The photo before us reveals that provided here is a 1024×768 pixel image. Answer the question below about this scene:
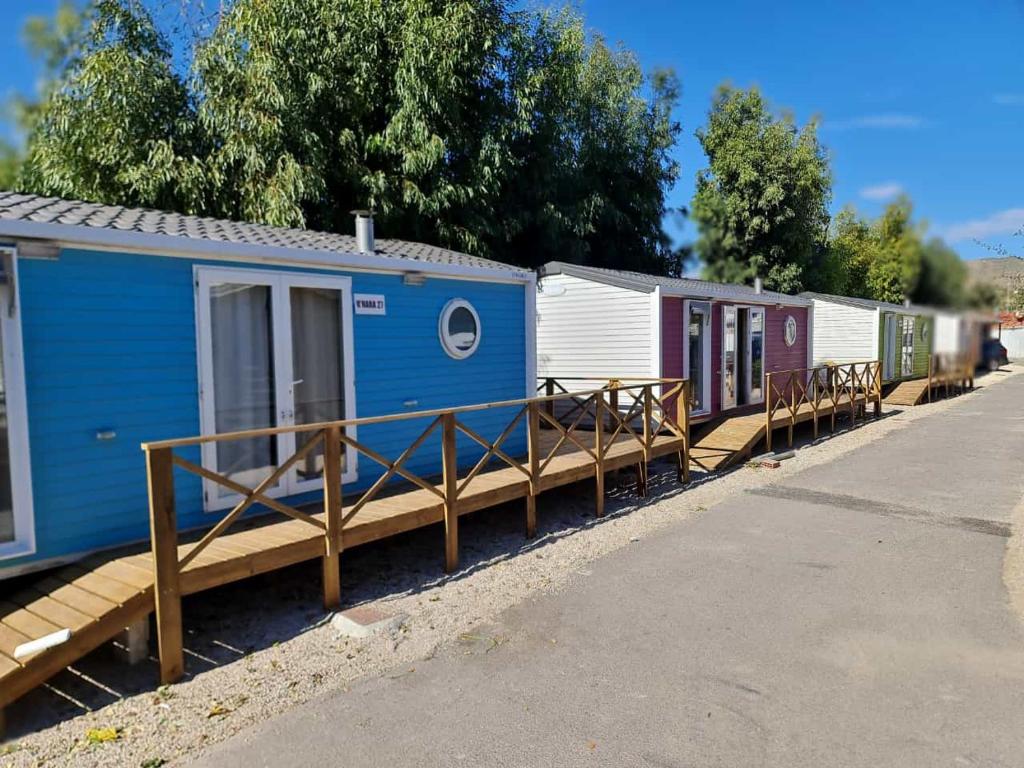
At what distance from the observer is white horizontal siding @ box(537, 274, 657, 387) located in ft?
32.9

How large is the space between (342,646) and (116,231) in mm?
2878

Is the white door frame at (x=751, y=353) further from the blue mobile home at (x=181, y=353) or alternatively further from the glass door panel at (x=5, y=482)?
the glass door panel at (x=5, y=482)

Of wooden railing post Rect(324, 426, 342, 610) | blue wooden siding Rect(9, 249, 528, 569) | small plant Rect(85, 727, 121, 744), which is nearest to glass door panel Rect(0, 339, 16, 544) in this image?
blue wooden siding Rect(9, 249, 528, 569)

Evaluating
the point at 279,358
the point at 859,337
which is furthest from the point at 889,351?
the point at 279,358

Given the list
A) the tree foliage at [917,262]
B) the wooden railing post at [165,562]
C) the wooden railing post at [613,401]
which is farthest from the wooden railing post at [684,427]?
the tree foliage at [917,262]

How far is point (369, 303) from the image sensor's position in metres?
5.98

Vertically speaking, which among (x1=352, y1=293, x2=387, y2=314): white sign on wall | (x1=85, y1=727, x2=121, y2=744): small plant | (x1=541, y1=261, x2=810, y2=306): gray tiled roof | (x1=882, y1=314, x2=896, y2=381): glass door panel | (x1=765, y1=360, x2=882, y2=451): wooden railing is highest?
(x1=541, y1=261, x2=810, y2=306): gray tiled roof

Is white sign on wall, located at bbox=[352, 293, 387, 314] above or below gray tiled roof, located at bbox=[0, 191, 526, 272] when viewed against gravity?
below

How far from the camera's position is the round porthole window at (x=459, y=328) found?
6.72 metres

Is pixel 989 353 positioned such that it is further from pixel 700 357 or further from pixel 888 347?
pixel 888 347

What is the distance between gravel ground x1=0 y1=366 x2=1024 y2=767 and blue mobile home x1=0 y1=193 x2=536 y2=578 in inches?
26.9

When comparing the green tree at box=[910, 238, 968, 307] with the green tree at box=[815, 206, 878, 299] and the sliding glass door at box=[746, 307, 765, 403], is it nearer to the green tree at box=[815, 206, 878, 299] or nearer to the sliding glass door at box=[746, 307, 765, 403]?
the green tree at box=[815, 206, 878, 299]

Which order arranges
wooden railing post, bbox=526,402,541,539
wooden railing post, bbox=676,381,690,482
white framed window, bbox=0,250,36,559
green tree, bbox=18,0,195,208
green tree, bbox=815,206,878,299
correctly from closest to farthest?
green tree, bbox=815,206,878,299 < white framed window, bbox=0,250,36,559 < wooden railing post, bbox=526,402,541,539 < wooden railing post, bbox=676,381,690,482 < green tree, bbox=18,0,195,208

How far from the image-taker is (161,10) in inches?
536
